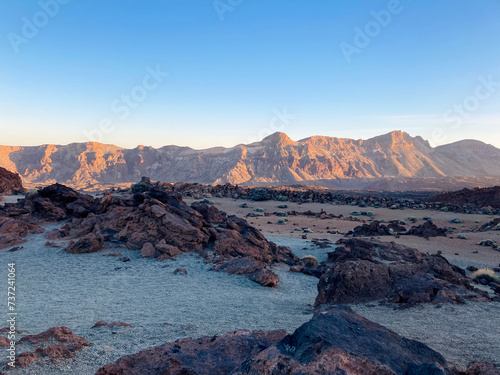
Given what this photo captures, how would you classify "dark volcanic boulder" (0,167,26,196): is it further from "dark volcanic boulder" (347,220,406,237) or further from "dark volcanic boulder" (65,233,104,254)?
"dark volcanic boulder" (347,220,406,237)

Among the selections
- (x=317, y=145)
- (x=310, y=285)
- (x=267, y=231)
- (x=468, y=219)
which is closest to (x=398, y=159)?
(x=317, y=145)

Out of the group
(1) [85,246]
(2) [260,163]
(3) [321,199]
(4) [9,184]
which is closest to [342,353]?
(1) [85,246]

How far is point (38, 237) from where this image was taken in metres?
12.7

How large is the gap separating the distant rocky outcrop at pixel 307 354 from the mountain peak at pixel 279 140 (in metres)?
113

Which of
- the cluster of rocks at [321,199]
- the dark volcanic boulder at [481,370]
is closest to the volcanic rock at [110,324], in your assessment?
the dark volcanic boulder at [481,370]

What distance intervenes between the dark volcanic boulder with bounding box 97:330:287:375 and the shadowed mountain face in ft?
281

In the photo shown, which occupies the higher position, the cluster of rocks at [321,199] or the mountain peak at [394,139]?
the mountain peak at [394,139]

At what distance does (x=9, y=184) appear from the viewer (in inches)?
1020

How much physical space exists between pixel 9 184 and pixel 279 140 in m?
99.5

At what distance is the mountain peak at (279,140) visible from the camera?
118 metres

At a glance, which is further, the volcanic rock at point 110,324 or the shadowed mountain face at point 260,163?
the shadowed mountain face at point 260,163

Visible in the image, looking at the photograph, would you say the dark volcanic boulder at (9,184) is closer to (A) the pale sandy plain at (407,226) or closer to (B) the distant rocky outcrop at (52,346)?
(A) the pale sandy plain at (407,226)

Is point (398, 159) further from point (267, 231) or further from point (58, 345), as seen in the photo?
point (58, 345)

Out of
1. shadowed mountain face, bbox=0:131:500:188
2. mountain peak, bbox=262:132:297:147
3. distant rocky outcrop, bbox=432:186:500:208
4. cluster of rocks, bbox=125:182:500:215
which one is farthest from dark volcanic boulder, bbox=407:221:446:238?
mountain peak, bbox=262:132:297:147
